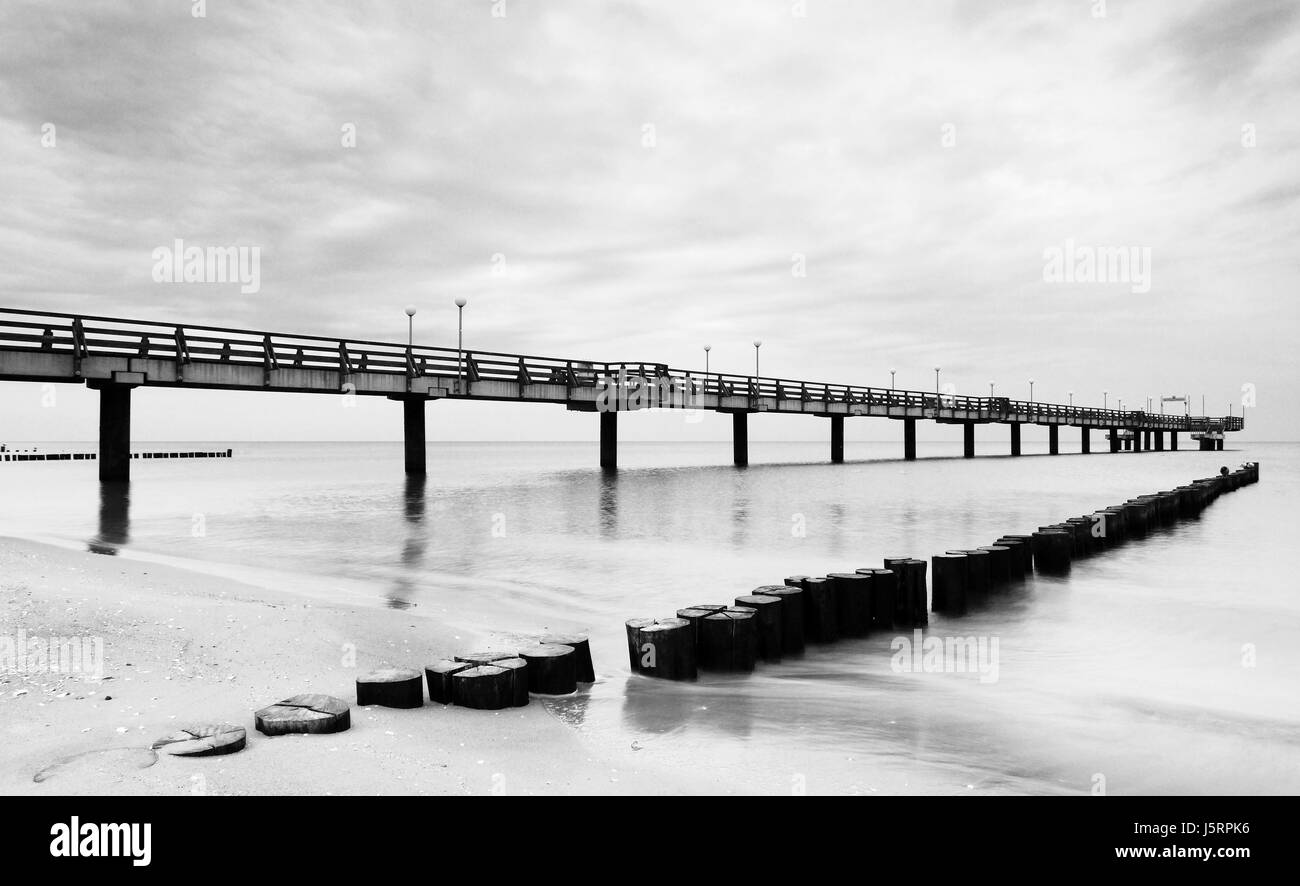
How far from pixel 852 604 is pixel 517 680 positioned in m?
4.63

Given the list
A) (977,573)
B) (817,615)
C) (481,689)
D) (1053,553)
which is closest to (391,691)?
(481,689)

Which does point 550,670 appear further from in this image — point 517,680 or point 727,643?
point 727,643

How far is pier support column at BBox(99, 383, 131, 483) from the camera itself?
30078mm

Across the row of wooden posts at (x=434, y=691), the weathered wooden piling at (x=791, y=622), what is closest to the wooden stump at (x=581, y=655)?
the row of wooden posts at (x=434, y=691)

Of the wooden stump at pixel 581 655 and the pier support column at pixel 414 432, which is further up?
the pier support column at pixel 414 432

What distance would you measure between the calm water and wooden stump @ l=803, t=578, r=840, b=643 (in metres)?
0.28

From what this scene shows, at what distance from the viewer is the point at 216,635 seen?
7.61 m

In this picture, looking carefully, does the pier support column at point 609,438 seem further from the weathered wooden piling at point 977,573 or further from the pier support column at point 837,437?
the weathered wooden piling at point 977,573

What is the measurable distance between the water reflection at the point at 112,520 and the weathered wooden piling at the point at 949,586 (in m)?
14.4

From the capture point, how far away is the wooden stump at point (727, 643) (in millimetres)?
7547

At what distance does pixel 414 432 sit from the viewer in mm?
40156
